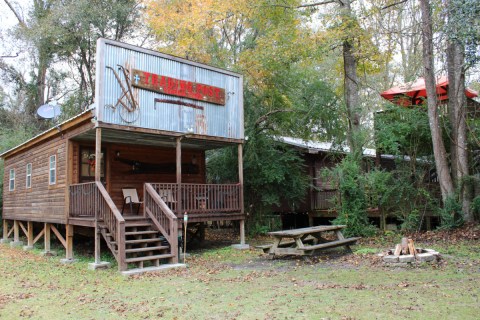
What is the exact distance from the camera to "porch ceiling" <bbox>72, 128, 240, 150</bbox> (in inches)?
451

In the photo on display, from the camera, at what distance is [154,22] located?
2175 cm

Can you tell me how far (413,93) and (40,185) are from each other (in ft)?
46.0

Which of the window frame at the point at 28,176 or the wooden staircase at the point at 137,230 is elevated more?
the window frame at the point at 28,176

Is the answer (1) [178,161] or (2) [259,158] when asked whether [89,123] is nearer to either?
(1) [178,161]

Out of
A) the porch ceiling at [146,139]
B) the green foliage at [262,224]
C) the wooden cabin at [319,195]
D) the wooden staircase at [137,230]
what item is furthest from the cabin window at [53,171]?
the wooden cabin at [319,195]

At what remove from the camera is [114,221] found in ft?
31.8

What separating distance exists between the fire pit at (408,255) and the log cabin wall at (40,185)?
7742mm

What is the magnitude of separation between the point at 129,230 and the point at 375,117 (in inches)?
377

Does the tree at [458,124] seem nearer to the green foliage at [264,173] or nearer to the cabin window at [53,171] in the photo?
the green foliage at [264,173]

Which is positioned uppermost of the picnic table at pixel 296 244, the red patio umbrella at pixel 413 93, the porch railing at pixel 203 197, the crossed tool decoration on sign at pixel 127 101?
the red patio umbrella at pixel 413 93

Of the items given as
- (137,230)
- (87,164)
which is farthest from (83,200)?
(87,164)

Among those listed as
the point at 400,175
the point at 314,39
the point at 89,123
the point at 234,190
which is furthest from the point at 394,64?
the point at 89,123

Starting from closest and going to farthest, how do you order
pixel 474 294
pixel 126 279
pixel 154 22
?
1. pixel 474 294
2. pixel 126 279
3. pixel 154 22

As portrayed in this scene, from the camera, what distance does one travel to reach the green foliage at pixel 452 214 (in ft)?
41.3
